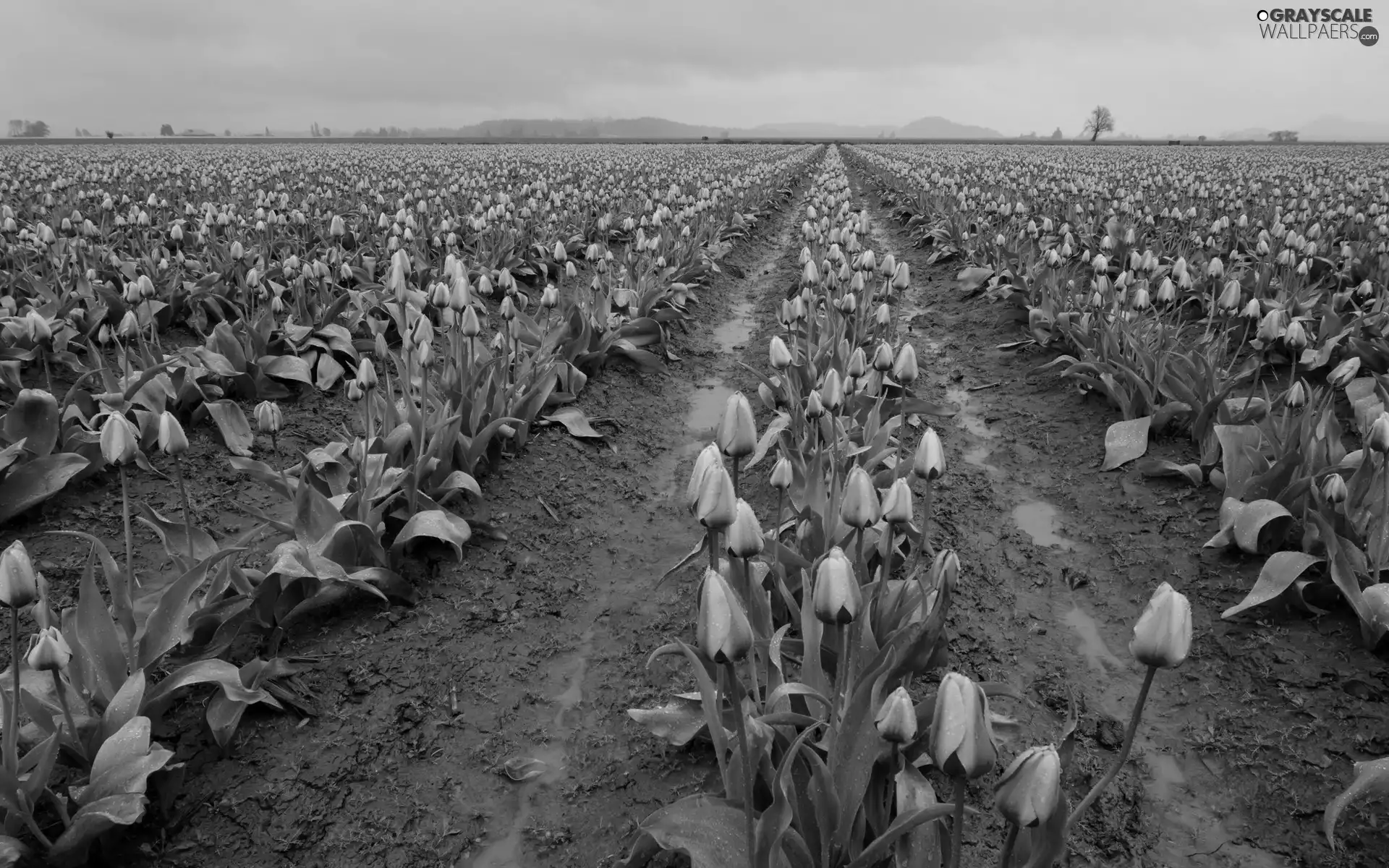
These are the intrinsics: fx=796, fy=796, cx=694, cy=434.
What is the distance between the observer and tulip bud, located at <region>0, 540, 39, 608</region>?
1915 mm

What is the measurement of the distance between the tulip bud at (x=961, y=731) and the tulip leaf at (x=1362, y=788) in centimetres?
147

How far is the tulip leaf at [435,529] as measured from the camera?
3.71m

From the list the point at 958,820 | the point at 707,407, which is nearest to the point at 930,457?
the point at 958,820

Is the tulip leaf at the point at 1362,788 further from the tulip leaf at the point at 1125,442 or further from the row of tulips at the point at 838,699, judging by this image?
the tulip leaf at the point at 1125,442

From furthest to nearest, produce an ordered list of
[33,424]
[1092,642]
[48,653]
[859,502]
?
[33,424] → [1092,642] → [859,502] → [48,653]

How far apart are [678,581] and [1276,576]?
101 inches

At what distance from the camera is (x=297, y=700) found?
9.38 feet

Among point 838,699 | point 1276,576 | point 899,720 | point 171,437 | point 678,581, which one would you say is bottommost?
point 678,581

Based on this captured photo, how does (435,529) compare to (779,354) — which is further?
(779,354)

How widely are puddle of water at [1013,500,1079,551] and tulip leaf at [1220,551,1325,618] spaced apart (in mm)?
974

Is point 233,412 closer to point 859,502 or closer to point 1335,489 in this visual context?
point 859,502

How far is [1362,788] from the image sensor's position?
219cm

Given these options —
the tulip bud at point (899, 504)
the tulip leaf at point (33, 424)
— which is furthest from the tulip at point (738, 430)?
the tulip leaf at point (33, 424)

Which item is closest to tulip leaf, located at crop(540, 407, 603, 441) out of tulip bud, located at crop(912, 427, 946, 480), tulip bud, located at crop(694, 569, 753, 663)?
tulip bud, located at crop(912, 427, 946, 480)
